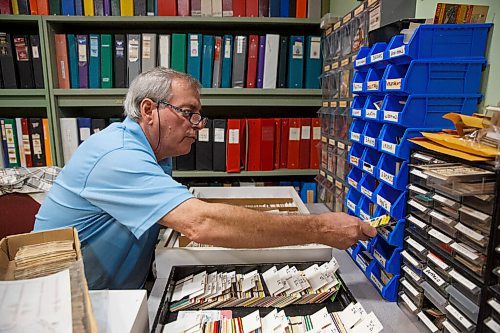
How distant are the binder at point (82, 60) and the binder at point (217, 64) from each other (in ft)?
2.41

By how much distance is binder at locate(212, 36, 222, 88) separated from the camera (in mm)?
2090

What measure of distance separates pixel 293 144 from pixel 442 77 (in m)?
1.32

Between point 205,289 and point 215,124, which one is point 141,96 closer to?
point 205,289

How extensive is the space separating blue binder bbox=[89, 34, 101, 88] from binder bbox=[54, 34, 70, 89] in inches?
5.8

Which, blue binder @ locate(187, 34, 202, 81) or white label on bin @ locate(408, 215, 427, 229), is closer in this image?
white label on bin @ locate(408, 215, 427, 229)

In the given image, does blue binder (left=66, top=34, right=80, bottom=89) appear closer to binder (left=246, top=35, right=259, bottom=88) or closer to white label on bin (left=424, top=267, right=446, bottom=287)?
binder (left=246, top=35, right=259, bottom=88)

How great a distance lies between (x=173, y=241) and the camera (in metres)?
1.23

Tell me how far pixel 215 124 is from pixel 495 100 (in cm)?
148

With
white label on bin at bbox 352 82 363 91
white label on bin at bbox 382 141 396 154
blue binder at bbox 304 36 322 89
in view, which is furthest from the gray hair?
blue binder at bbox 304 36 322 89

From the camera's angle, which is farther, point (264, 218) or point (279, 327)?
point (264, 218)

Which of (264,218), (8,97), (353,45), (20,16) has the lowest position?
(264,218)

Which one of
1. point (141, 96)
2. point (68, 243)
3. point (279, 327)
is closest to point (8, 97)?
point (141, 96)

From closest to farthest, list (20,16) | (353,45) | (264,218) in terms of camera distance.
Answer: (264,218) < (353,45) < (20,16)

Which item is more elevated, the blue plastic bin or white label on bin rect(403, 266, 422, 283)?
the blue plastic bin
